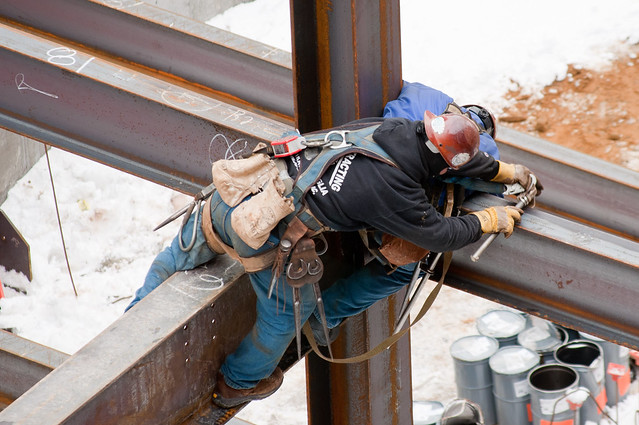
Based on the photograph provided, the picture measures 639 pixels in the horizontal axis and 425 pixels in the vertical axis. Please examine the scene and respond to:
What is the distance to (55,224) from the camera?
40.7 feet

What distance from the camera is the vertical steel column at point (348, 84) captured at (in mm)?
4367

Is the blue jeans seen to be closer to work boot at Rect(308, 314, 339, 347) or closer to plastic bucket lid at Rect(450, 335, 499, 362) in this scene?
work boot at Rect(308, 314, 339, 347)

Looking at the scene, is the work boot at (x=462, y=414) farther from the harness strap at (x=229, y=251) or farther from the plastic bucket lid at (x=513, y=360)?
the harness strap at (x=229, y=251)

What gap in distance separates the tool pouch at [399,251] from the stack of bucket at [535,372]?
4.89 m

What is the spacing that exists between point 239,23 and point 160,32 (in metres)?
10.9

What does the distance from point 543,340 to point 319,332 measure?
5578 mm

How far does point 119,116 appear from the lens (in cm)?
512

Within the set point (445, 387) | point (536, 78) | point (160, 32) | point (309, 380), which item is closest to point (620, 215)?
point (309, 380)

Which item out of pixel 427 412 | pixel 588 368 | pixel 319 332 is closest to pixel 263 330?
pixel 319 332

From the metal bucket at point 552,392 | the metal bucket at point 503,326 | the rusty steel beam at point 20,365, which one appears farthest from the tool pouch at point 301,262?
the metal bucket at point 503,326

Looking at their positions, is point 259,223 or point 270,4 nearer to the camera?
point 259,223

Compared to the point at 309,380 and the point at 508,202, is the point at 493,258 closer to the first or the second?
the point at 508,202

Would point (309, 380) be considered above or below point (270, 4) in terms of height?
above

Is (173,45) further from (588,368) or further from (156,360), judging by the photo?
(588,368)
